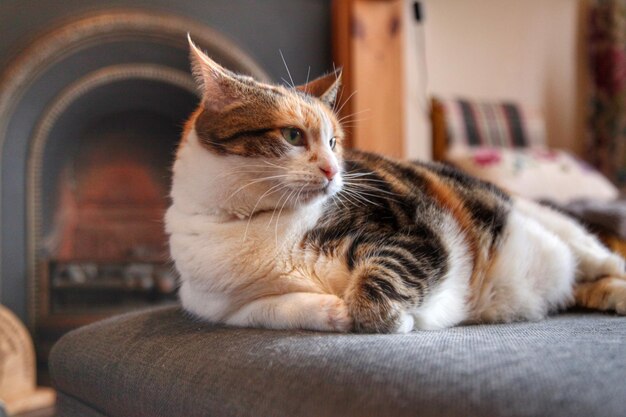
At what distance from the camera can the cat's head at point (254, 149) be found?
852mm

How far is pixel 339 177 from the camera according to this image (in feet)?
2.88

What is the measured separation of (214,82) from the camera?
34.4 inches

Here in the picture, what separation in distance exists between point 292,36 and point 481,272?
60.4 inches

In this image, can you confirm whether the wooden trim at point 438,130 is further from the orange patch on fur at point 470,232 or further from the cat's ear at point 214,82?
the cat's ear at point 214,82

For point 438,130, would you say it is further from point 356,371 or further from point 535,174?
point 356,371

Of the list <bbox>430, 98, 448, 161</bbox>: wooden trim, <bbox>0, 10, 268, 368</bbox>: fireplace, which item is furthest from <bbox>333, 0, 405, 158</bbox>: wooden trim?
<bbox>0, 10, 268, 368</bbox>: fireplace

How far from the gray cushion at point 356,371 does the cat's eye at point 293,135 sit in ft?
0.88

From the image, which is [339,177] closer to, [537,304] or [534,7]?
[537,304]

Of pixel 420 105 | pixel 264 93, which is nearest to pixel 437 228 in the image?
pixel 264 93

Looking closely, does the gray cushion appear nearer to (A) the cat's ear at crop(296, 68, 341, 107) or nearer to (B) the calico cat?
(B) the calico cat

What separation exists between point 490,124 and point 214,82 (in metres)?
1.95

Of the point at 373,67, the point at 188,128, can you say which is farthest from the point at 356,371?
the point at 373,67

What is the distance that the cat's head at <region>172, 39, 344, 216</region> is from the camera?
2.80 ft

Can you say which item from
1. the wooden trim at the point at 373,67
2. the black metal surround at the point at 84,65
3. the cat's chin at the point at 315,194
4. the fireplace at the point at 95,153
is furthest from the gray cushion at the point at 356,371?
the wooden trim at the point at 373,67
